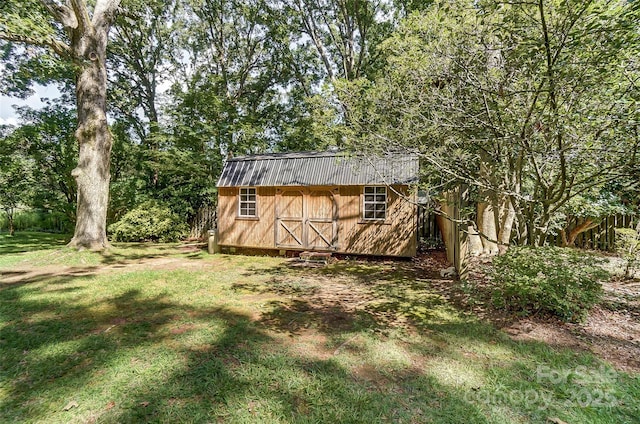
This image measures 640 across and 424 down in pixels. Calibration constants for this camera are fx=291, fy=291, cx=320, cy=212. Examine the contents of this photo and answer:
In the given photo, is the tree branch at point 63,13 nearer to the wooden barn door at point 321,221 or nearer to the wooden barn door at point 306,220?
the wooden barn door at point 306,220

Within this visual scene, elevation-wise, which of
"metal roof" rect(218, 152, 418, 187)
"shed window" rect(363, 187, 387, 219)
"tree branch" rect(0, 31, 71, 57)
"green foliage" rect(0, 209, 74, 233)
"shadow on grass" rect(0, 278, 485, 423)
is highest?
"tree branch" rect(0, 31, 71, 57)

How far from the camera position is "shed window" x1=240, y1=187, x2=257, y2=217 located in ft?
32.9

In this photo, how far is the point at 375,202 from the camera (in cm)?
870

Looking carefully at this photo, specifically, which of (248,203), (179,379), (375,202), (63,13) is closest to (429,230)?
(375,202)

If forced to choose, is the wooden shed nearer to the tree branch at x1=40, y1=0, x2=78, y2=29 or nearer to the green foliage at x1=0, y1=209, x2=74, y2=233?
the tree branch at x1=40, y1=0, x2=78, y2=29

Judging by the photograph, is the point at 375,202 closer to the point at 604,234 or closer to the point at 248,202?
the point at 248,202

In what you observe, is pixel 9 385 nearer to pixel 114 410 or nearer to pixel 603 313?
pixel 114 410

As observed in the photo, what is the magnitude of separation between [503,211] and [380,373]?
503cm

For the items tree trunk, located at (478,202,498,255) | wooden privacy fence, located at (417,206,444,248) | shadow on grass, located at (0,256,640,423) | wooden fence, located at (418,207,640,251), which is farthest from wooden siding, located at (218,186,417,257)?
shadow on grass, located at (0,256,640,423)

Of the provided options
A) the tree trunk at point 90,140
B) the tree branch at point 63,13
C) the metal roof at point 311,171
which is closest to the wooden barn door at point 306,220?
the metal roof at point 311,171

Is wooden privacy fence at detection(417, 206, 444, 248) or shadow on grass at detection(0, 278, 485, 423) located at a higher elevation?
wooden privacy fence at detection(417, 206, 444, 248)

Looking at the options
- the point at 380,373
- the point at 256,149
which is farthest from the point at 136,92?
the point at 380,373

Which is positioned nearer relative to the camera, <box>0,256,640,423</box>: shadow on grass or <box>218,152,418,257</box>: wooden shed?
<box>0,256,640,423</box>: shadow on grass

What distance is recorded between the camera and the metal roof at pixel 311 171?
8.21m
